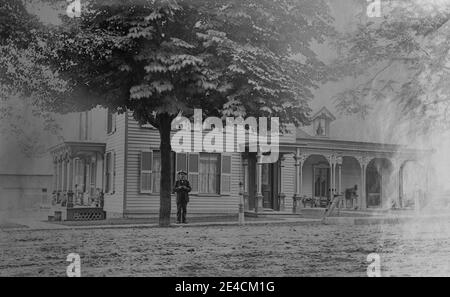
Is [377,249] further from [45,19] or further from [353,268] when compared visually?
[45,19]

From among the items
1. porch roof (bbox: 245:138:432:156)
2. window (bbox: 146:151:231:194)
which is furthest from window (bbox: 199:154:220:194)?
porch roof (bbox: 245:138:432:156)

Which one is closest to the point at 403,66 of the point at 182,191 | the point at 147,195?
the point at 182,191

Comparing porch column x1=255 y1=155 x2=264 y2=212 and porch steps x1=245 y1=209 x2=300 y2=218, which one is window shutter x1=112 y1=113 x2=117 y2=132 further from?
porch steps x1=245 y1=209 x2=300 y2=218

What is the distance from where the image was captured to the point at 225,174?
250 inches

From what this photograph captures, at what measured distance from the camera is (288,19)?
20.0ft

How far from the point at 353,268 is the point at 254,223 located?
1.13 meters

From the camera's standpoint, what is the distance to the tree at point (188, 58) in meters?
6.02

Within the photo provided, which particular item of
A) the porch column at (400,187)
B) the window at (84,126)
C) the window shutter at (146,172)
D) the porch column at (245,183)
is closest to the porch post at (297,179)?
the porch column at (245,183)

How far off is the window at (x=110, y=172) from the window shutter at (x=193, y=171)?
30.5 inches

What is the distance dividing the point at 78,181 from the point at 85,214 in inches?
14.0

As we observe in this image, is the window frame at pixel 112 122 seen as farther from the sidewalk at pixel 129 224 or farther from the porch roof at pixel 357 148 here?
the porch roof at pixel 357 148

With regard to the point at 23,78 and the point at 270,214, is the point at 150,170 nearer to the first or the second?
the point at 270,214

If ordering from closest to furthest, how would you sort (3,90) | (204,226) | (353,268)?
1. (353,268)
2. (3,90)
3. (204,226)

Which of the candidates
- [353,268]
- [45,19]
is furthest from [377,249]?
[45,19]
